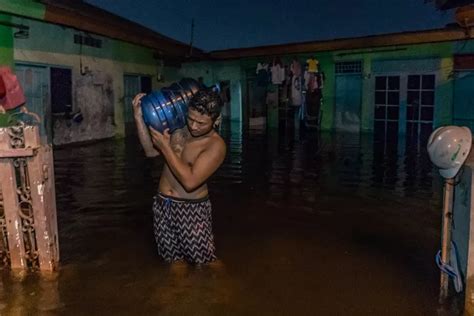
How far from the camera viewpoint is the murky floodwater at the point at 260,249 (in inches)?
148

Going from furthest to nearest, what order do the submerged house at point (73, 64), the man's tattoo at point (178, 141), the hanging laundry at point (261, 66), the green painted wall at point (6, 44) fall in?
the hanging laundry at point (261, 66) < the submerged house at point (73, 64) < the green painted wall at point (6, 44) < the man's tattoo at point (178, 141)

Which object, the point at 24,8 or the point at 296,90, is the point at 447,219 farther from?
the point at 296,90

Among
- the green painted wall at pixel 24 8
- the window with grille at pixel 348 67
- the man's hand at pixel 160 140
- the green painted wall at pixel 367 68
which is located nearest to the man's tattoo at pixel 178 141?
the man's hand at pixel 160 140

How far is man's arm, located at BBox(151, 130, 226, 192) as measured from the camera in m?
3.79

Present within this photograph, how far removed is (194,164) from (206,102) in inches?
20.1

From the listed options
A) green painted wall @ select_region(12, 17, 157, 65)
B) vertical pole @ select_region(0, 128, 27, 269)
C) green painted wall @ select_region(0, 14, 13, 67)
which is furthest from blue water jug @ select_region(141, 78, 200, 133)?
green painted wall @ select_region(12, 17, 157, 65)

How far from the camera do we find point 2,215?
4.01 meters

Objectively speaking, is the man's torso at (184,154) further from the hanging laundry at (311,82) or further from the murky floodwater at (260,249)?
the hanging laundry at (311,82)

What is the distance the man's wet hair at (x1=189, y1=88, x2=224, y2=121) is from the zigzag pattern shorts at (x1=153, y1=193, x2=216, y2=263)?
0.79 m

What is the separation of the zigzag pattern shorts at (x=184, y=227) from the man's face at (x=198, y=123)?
0.60m

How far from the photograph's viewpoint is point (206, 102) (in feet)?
12.6

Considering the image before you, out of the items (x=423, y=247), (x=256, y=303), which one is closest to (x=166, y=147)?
(x=256, y=303)

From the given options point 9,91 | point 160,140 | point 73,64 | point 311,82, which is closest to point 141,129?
point 160,140

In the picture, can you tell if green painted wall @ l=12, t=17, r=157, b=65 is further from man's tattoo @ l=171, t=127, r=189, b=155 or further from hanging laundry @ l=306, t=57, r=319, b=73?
man's tattoo @ l=171, t=127, r=189, b=155
